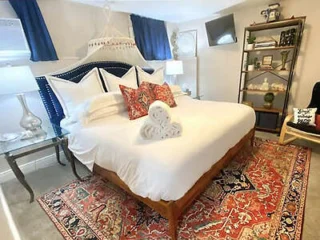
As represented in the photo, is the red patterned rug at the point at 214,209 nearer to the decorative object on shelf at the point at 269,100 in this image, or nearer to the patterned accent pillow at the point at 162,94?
the patterned accent pillow at the point at 162,94

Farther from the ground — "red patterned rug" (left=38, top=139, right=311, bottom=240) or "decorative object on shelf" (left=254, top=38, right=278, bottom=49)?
"decorative object on shelf" (left=254, top=38, right=278, bottom=49)

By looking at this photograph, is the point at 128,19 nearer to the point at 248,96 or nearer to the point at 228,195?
the point at 248,96

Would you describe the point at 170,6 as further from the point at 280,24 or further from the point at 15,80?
the point at 15,80

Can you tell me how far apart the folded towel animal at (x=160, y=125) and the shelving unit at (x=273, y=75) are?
253 centimetres

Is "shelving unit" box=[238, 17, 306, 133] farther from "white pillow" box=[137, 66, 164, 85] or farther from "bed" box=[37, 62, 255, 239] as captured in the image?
"white pillow" box=[137, 66, 164, 85]

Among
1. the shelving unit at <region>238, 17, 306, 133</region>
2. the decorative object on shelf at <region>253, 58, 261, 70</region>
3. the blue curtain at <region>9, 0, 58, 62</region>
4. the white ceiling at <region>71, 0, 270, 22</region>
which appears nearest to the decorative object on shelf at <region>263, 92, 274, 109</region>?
the shelving unit at <region>238, 17, 306, 133</region>

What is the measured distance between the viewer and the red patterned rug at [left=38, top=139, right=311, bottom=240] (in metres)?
1.52

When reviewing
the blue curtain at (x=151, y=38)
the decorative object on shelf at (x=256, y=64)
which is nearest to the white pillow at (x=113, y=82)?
the blue curtain at (x=151, y=38)

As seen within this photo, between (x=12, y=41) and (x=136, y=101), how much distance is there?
1594 millimetres

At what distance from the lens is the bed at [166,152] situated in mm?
1335

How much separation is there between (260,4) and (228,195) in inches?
133

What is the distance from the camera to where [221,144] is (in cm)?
178

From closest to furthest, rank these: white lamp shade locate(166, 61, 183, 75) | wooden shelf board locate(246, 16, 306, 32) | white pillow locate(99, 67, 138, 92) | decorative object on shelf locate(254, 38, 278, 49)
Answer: white pillow locate(99, 67, 138, 92) < wooden shelf board locate(246, 16, 306, 32) < decorative object on shelf locate(254, 38, 278, 49) < white lamp shade locate(166, 61, 183, 75)

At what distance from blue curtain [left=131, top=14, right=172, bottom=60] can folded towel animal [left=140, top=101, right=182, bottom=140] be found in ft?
8.23
